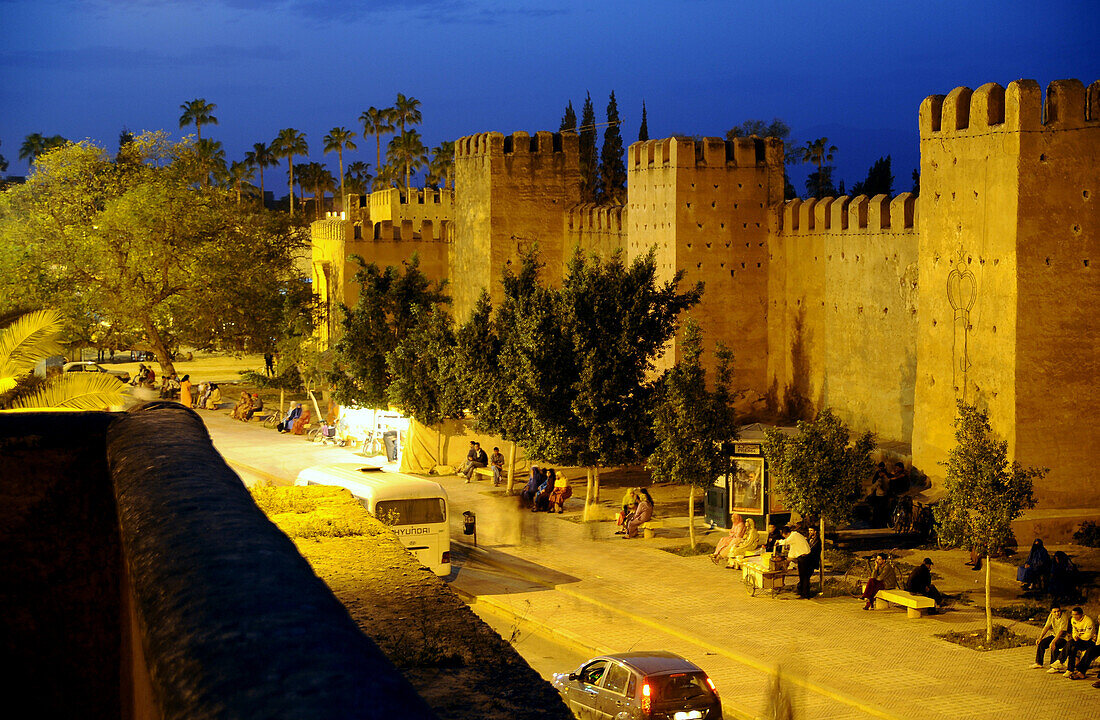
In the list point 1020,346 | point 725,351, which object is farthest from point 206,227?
point 1020,346

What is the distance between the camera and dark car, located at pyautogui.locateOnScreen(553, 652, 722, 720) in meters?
11.3

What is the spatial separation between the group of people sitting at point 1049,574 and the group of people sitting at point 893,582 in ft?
3.73

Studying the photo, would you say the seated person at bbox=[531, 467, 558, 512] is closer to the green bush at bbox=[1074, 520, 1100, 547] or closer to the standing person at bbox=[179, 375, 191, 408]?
the green bush at bbox=[1074, 520, 1100, 547]

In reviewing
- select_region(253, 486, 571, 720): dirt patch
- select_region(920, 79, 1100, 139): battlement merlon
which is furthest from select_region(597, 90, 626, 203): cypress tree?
select_region(253, 486, 571, 720): dirt patch

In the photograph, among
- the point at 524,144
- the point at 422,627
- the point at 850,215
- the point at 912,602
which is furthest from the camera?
the point at 524,144

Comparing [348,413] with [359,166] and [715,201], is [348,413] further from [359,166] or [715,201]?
[359,166]

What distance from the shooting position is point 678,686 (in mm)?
11438

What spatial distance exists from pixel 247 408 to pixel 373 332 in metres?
10.5

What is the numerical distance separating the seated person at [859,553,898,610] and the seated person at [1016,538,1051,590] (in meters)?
1.64

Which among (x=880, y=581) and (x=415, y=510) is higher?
(x=415, y=510)

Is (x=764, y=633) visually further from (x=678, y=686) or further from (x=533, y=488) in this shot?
(x=533, y=488)

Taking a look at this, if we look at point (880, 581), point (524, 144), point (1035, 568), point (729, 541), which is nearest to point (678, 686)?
point (880, 581)

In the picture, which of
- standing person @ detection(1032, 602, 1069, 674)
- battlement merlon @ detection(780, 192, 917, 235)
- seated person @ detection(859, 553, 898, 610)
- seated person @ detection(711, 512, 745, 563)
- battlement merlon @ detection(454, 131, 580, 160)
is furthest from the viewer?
battlement merlon @ detection(454, 131, 580, 160)

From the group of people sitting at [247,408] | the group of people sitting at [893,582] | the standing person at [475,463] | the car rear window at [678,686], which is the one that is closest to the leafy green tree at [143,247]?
the group of people sitting at [247,408]
